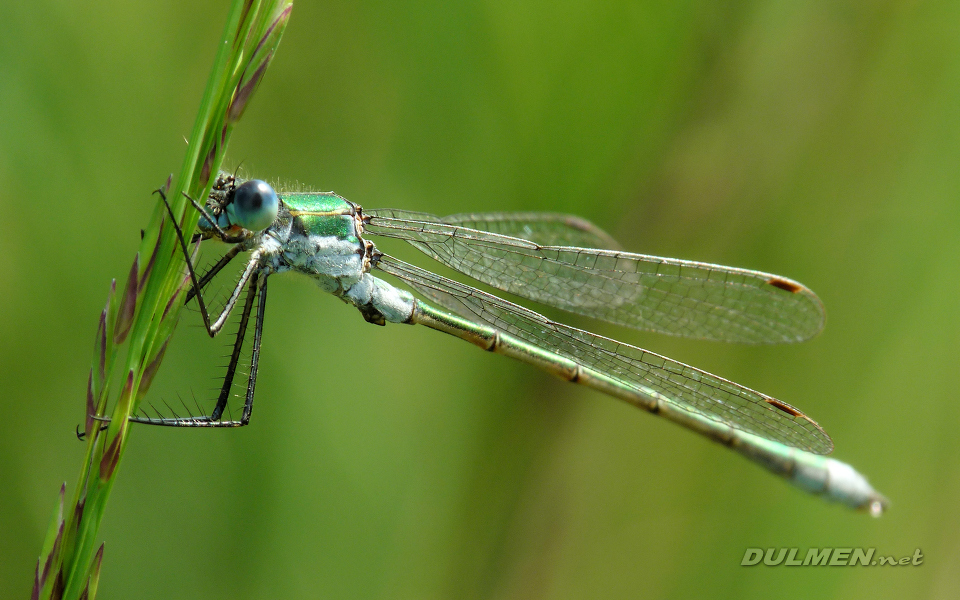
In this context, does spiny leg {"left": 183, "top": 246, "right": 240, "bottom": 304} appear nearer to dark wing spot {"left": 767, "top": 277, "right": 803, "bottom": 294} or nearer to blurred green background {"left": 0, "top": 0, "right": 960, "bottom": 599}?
blurred green background {"left": 0, "top": 0, "right": 960, "bottom": 599}

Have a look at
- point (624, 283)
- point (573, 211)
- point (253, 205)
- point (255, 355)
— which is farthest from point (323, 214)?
point (624, 283)

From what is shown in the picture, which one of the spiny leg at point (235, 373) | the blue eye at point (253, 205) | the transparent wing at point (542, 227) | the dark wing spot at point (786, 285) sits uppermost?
the dark wing spot at point (786, 285)

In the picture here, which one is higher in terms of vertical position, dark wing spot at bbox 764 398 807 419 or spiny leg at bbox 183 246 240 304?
dark wing spot at bbox 764 398 807 419

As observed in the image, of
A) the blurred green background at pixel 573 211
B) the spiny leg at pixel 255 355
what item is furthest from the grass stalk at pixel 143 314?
the blurred green background at pixel 573 211

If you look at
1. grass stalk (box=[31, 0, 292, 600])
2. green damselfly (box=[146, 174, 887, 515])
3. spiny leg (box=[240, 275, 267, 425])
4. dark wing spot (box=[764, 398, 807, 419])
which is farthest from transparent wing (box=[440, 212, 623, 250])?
grass stalk (box=[31, 0, 292, 600])

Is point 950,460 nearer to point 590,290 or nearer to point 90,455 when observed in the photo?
point 590,290

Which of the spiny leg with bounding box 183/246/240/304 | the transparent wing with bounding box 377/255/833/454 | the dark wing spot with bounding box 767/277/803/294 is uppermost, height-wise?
the dark wing spot with bounding box 767/277/803/294

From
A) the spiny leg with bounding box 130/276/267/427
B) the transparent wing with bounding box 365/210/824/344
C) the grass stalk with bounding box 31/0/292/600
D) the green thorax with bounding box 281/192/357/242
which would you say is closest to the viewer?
the grass stalk with bounding box 31/0/292/600

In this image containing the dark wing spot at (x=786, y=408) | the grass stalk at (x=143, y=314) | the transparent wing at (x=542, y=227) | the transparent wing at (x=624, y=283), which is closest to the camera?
the grass stalk at (x=143, y=314)

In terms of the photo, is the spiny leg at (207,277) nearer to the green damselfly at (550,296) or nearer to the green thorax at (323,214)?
the green damselfly at (550,296)
